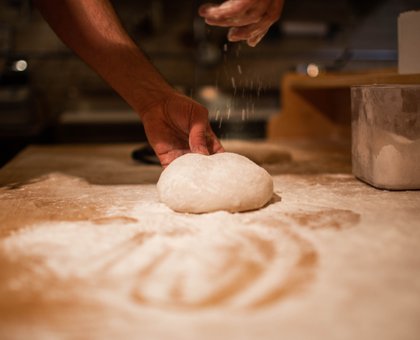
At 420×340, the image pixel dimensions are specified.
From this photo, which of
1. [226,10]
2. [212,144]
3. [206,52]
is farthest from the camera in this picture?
[206,52]

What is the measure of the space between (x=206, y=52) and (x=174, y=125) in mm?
2006

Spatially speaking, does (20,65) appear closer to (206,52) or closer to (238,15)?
(206,52)

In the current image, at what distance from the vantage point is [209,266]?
819 mm

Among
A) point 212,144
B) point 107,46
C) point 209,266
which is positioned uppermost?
point 107,46

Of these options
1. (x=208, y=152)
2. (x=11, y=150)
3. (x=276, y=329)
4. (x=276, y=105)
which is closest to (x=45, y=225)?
(x=208, y=152)

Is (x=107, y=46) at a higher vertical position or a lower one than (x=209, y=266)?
higher

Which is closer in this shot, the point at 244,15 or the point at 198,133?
the point at 244,15

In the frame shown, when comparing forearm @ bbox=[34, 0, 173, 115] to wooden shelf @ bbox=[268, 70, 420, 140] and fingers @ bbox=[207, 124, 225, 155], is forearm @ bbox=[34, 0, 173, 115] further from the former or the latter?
wooden shelf @ bbox=[268, 70, 420, 140]

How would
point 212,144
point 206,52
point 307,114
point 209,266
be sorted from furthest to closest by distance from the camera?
point 206,52, point 307,114, point 212,144, point 209,266

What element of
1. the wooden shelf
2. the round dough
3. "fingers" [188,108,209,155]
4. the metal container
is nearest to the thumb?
"fingers" [188,108,209,155]

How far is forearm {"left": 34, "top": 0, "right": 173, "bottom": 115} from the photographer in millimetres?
1526

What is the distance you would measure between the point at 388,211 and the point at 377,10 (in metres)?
3.04

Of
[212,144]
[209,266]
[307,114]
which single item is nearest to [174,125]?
[212,144]

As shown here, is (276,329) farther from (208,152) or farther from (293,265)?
(208,152)
